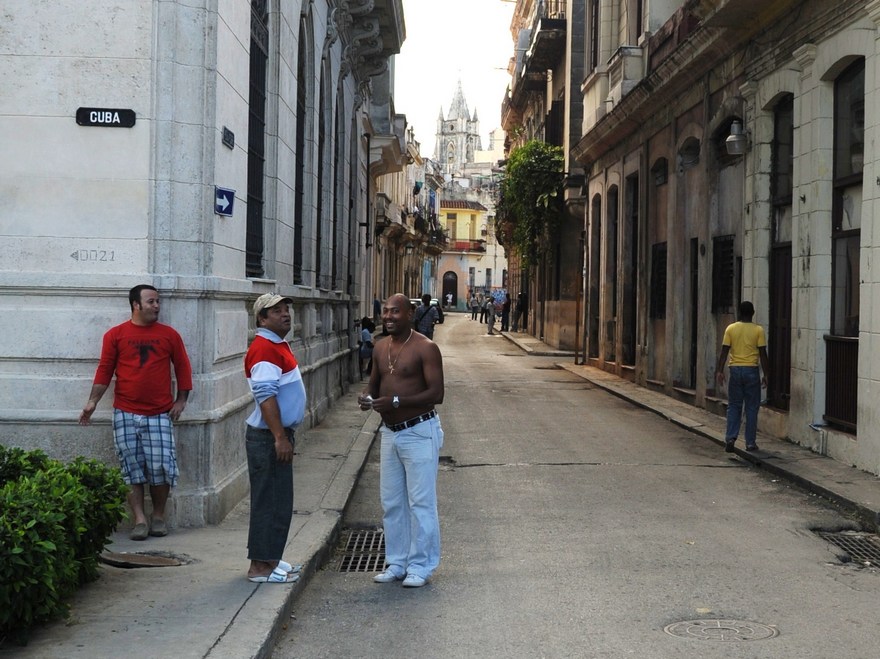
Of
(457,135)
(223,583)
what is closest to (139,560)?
(223,583)

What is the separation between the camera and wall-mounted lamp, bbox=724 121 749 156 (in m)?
15.2

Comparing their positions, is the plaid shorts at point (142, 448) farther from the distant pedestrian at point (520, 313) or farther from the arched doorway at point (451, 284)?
the arched doorway at point (451, 284)

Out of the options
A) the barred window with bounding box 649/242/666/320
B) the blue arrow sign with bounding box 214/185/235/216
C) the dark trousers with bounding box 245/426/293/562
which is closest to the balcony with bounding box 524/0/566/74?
the barred window with bounding box 649/242/666/320

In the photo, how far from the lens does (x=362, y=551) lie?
27.1 ft

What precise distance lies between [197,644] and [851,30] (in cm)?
960

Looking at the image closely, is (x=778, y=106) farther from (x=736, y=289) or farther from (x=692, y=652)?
(x=692, y=652)

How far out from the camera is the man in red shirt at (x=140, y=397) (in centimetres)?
763

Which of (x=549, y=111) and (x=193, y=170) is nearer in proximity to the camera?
(x=193, y=170)

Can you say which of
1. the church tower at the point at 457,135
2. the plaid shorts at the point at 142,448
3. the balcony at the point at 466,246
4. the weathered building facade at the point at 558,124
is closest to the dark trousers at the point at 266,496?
the plaid shorts at the point at 142,448

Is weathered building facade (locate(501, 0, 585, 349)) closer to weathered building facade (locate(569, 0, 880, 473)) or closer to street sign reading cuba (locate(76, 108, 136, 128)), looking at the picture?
weathered building facade (locate(569, 0, 880, 473))

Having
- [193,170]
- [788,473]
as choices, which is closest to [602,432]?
[788,473]

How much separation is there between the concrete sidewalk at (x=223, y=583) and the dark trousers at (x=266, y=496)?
0.73 feet

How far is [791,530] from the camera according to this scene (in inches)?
352

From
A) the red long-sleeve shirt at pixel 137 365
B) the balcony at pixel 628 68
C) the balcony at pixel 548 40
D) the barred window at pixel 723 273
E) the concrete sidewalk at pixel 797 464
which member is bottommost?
the concrete sidewalk at pixel 797 464
